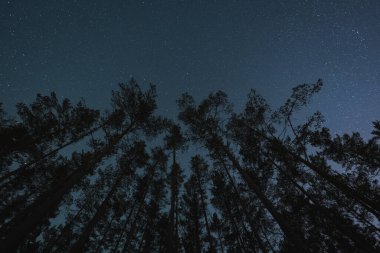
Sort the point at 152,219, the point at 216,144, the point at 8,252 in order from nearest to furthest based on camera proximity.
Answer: the point at 8,252 < the point at 216,144 < the point at 152,219

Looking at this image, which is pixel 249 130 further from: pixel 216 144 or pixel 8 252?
pixel 8 252

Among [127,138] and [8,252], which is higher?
[127,138]

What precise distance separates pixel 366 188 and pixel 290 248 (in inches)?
263

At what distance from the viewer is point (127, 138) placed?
14961 mm

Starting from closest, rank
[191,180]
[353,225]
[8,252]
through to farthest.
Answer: [8,252] → [353,225] → [191,180]

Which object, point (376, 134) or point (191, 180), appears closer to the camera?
point (376, 134)

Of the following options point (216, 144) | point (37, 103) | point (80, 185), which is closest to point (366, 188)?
point (216, 144)

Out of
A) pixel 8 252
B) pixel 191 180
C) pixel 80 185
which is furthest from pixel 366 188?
pixel 80 185

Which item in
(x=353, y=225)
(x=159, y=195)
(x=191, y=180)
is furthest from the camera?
(x=191, y=180)

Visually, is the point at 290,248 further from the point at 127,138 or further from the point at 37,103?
the point at 37,103

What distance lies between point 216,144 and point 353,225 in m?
10.5

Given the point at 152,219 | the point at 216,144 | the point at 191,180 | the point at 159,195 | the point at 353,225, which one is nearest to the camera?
the point at 353,225

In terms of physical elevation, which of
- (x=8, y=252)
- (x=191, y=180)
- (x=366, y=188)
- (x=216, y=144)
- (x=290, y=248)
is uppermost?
(x=191, y=180)

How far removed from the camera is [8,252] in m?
5.20
